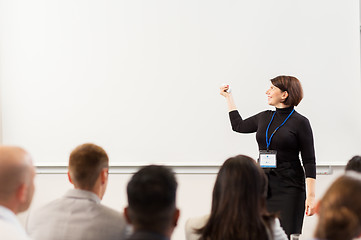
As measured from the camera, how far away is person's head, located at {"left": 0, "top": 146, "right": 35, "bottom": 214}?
164 centimetres

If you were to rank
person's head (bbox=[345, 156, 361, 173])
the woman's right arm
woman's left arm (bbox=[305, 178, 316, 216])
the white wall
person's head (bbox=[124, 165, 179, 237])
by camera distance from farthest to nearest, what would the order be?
the white wall
the woman's right arm
woman's left arm (bbox=[305, 178, 316, 216])
person's head (bbox=[345, 156, 361, 173])
person's head (bbox=[124, 165, 179, 237])

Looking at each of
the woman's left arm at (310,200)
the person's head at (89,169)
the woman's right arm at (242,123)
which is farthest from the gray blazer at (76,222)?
the woman's right arm at (242,123)

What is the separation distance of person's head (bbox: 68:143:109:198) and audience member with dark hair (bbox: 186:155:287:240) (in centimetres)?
42

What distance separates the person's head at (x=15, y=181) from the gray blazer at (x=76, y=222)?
165mm

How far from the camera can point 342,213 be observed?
1.27 meters

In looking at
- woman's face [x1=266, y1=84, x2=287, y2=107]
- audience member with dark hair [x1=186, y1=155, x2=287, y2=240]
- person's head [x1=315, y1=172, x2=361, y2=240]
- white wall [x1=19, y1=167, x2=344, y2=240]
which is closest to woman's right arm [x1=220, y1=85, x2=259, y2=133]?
woman's face [x1=266, y1=84, x2=287, y2=107]

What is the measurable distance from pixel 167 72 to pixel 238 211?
8.21 ft

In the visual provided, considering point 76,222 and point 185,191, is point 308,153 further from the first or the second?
point 76,222

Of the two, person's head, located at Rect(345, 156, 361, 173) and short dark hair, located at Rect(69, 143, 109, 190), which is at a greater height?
short dark hair, located at Rect(69, 143, 109, 190)

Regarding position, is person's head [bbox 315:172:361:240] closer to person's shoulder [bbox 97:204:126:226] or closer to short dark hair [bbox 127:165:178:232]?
short dark hair [bbox 127:165:178:232]

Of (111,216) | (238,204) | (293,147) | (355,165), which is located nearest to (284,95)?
(293,147)

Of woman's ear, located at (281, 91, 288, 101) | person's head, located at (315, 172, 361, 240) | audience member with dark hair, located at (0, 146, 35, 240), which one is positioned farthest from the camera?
woman's ear, located at (281, 91, 288, 101)

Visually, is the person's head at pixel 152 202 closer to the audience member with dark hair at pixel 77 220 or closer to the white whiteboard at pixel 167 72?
the audience member with dark hair at pixel 77 220

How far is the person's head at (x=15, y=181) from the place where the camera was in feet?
5.39
